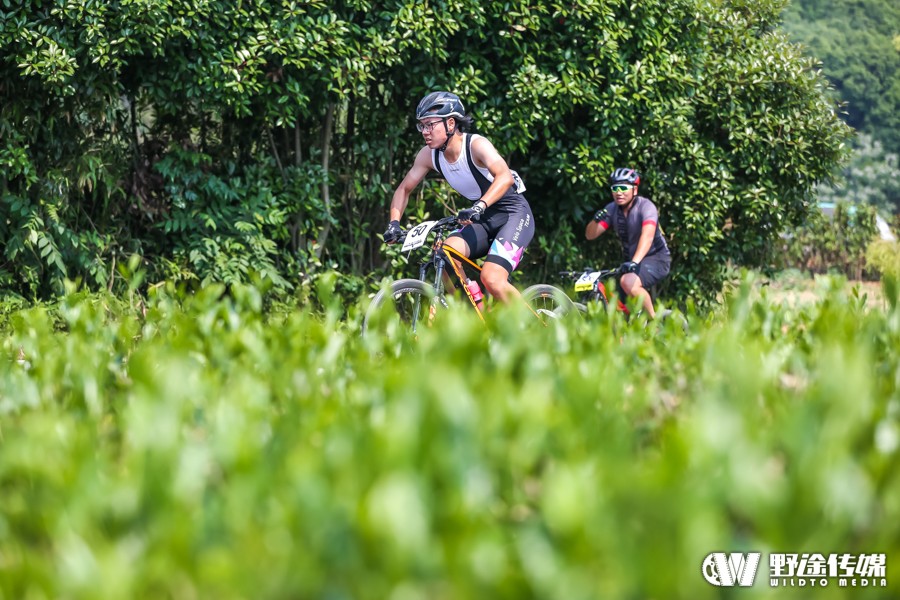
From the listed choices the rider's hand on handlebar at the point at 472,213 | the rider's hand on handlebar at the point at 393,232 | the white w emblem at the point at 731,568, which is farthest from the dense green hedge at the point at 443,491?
the rider's hand on handlebar at the point at 393,232

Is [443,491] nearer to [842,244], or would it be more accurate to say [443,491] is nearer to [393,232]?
[393,232]

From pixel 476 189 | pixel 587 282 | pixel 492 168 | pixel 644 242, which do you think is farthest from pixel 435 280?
pixel 644 242

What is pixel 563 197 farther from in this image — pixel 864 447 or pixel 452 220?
pixel 864 447

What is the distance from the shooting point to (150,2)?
8.52m

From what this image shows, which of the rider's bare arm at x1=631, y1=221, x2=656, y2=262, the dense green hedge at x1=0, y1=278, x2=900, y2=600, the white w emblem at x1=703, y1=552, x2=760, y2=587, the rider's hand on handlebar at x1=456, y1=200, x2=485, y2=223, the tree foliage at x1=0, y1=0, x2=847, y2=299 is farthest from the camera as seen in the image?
the rider's bare arm at x1=631, y1=221, x2=656, y2=262

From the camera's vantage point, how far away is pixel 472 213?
762cm

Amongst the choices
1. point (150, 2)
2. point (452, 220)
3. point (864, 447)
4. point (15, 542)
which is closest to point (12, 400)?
point (15, 542)

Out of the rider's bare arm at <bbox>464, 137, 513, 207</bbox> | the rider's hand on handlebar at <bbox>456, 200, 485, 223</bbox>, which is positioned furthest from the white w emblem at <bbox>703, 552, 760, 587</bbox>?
the rider's bare arm at <bbox>464, 137, 513, 207</bbox>

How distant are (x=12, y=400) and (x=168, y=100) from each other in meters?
7.68

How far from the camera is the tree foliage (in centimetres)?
898

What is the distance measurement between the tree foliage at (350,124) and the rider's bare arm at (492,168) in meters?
2.18

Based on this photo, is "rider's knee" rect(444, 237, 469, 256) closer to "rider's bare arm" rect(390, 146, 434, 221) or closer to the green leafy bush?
"rider's bare arm" rect(390, 146, 434, 221)

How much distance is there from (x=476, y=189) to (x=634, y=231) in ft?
7.13

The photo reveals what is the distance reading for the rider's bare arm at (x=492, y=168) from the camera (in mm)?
7684
